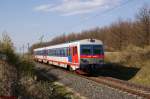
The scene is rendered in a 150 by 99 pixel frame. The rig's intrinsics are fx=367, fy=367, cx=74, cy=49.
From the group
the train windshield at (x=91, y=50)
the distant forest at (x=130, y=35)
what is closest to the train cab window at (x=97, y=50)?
the train windshield at (x=91, y=50)

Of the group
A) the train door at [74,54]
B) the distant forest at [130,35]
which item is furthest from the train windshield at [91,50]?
the distant forest at [130,35]

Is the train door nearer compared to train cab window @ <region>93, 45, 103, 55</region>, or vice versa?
train cab window @ <region>93, 45, 103, 55</region>

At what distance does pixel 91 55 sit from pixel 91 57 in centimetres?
20

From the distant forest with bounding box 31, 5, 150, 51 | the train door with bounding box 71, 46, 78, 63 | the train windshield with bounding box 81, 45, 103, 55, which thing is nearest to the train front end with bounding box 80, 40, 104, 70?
the train windshield with bounding box 81, 45, 103, 55

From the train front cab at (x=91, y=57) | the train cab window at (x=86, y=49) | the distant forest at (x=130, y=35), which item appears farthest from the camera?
the distant forest at (x=130, y=35)

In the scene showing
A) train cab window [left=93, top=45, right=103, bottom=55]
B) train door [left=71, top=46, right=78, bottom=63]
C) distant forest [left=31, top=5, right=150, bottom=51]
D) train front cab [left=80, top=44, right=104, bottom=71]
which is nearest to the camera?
train front cab [left=80, top=44, right=104, bottom=71]

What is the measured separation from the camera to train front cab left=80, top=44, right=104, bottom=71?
27.7 meters

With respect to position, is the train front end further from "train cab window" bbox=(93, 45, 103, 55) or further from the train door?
the train door

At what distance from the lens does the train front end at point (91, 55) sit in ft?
90.8

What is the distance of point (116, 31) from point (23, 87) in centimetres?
4957

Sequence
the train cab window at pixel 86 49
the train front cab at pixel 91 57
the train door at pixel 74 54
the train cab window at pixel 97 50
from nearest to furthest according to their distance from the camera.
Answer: the train front cab at pixel 91 57
the train cab window at pixel 86 49
the train cab window at pixel 97 50
the train door at pixel 74 54

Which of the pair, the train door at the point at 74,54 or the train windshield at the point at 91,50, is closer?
the train windshield at the point at 91,50

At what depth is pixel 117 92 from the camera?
17.8 meters

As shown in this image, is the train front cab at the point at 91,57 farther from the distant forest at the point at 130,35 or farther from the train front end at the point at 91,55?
the distant forest at the point at 130,35
